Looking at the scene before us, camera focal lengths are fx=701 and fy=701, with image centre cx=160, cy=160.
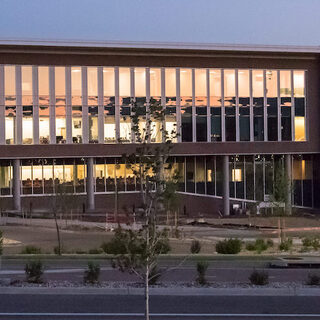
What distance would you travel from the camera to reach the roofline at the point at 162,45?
48219mm

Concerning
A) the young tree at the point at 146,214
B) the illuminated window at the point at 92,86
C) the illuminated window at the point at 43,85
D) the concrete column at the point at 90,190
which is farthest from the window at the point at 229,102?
the young tree at the point at 146,214

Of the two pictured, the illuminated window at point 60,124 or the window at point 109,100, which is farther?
the window at point 109,100

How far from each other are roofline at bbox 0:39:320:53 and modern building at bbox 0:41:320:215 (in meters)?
0.09

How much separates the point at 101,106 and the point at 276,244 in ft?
71.6

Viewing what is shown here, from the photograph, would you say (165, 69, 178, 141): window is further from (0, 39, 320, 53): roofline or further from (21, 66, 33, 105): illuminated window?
(21, 66, 33, 105): illuminated window

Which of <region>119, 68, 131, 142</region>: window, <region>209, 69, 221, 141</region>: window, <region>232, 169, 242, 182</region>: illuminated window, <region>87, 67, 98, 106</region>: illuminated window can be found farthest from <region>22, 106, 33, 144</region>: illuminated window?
<region>232, 169, 242, 182</region>: illuminated window

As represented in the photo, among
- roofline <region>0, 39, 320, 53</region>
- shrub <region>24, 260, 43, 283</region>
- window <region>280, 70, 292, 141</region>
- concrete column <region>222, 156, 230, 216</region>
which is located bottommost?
shrub <region>24, 260, 43, 283</region>

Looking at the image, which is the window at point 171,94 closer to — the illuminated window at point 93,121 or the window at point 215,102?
the window at point 215,102

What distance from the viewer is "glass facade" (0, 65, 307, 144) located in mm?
49406

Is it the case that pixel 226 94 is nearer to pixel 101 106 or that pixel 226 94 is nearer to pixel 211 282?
pixel 101 106

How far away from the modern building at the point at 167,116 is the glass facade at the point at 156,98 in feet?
0.24

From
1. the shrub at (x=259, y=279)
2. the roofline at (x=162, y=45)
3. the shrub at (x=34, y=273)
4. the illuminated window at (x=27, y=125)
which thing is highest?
the roofline at (x=162, y=45)

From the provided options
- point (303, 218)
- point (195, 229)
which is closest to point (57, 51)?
point (195, 229)

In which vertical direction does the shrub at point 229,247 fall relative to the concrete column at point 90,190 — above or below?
below
